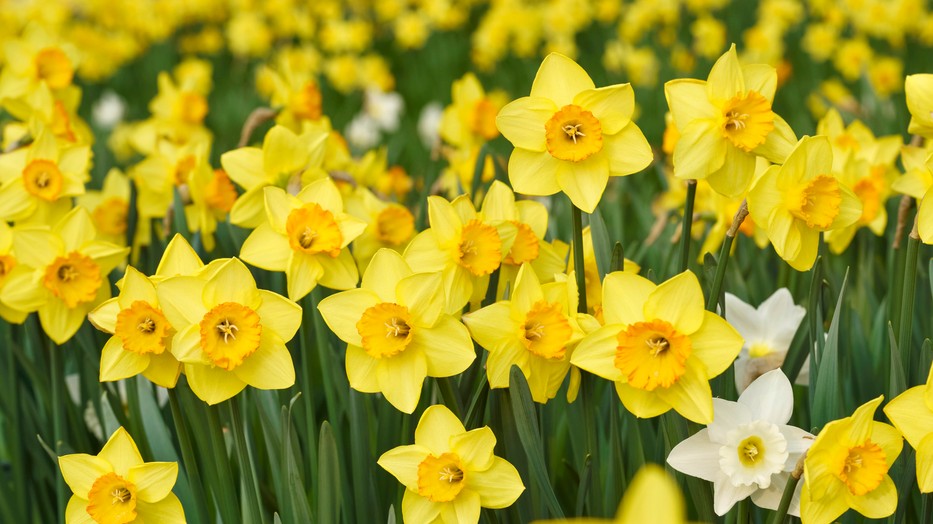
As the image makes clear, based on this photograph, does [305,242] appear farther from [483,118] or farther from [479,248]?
[483,118]

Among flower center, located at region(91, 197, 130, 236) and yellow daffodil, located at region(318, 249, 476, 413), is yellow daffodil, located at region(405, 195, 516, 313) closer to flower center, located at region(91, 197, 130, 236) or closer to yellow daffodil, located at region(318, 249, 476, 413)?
yellow daffodil, located at region(318, 249, 476, 413)

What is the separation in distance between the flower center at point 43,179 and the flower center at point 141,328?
736 millimetres

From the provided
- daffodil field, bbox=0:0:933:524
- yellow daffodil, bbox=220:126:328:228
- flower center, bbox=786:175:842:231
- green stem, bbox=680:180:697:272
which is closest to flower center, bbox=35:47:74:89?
daffodil field, bbox=0:0:933:524

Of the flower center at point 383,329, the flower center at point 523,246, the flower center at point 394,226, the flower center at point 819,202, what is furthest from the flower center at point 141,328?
the flower center at point 819,202

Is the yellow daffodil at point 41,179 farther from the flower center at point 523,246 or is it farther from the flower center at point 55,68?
the flower center at point 523,246

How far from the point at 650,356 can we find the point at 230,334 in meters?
0.50

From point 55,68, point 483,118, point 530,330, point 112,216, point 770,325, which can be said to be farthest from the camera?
point 483,118

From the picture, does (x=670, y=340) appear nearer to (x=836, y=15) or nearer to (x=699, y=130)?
(x=699, y=130)

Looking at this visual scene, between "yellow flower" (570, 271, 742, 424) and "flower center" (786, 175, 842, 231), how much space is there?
0.21m

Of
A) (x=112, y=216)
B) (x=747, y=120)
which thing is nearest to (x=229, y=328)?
(x=747, y=120)

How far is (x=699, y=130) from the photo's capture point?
1175 mm

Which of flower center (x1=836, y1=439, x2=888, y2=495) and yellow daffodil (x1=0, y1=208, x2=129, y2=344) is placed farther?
yellow daffodil (x1=0, y1=208, x2=129, y2=344)

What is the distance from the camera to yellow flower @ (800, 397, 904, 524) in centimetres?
102

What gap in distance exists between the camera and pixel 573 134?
3.89 feet
